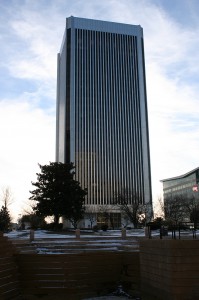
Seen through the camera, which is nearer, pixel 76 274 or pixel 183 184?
pixel 76 274

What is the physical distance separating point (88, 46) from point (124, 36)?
636 inches

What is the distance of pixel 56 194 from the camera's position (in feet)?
163

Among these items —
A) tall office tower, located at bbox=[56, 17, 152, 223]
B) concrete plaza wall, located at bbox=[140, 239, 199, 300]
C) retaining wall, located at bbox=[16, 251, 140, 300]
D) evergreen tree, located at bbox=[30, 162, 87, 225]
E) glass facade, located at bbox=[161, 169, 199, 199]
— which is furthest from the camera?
glass facade, located at bbox=[161, 169, 199, 199]

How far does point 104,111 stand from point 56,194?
77586 mm

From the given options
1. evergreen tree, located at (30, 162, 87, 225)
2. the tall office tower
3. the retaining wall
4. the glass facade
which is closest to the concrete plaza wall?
the retaining wall

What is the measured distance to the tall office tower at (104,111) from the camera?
119875 millimetres

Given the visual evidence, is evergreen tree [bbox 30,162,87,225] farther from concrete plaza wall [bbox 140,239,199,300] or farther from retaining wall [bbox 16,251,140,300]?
concrete plaza wall [bbox 140,239,199,300]

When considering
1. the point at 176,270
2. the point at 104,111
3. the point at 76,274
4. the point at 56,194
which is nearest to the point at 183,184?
the point at 104,111

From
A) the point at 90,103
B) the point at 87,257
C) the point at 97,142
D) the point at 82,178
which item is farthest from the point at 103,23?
the point at 87,257

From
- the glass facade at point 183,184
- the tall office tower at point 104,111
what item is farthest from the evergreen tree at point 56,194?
the glass facade at point 183,184

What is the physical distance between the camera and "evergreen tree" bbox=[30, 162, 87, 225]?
163ft

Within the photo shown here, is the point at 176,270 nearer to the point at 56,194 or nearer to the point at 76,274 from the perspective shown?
the point at 76,274

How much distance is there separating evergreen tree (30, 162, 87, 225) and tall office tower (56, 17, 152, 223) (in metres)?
65.9

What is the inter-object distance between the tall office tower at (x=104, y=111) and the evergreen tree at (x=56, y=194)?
6587 cm
